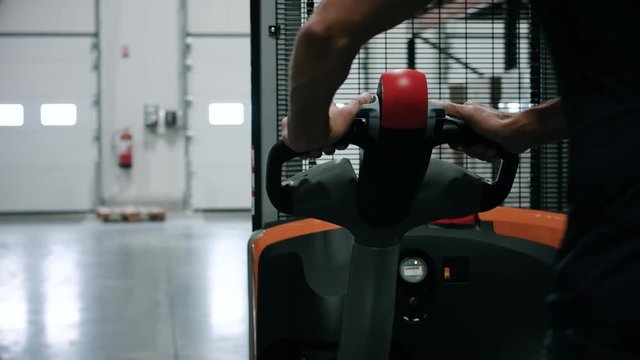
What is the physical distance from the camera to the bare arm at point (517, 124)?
1.22 metres

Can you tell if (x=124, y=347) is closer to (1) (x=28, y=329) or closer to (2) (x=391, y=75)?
(1) (x=28, y=329)

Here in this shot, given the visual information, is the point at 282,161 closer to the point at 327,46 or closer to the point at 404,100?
the point at 404,100

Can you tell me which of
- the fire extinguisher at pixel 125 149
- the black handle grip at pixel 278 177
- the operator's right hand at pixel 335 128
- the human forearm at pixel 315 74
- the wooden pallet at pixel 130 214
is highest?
the human forearm at pixel 315 74

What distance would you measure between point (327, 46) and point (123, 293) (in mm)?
5669

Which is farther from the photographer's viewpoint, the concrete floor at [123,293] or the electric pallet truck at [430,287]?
the concrete floor at [123,293]

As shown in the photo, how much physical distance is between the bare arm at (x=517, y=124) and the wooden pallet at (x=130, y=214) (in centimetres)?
1034

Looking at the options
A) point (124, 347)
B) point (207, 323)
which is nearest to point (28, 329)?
point (124, 347)

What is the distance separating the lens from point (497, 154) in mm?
1354

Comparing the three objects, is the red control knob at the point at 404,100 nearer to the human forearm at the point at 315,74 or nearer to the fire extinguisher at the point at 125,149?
the human forearm at the point at 315,74

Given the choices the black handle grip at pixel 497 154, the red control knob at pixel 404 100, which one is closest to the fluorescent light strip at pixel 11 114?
the black handle grip at pixel 497 154

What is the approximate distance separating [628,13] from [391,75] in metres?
0.46

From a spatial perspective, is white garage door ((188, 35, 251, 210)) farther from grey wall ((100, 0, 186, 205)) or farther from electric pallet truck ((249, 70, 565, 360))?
electric pallet truck ((249, 70, 565, 360))

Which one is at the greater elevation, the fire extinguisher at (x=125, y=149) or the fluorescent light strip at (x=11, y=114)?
the fluorescent light strip at (x=11, y=114)

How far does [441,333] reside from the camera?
6.56ft
